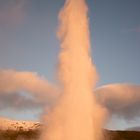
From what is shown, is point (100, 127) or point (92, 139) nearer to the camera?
point (92, 139)

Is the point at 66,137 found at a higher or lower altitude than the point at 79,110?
lower

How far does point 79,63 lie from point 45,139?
916cm

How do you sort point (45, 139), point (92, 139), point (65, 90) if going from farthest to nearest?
point (65, 90) → point (45, 139) → point (92, 139)

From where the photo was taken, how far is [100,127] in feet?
113

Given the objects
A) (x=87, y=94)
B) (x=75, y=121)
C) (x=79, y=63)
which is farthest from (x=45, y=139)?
(x=79, y=63)

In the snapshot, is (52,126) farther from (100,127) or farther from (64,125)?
(100,127)

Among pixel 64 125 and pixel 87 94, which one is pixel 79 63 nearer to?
pixel 87 94

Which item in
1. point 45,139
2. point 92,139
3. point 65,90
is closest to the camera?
point 92,139

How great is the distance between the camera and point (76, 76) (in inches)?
1452

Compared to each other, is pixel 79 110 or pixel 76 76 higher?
pixel 76 76

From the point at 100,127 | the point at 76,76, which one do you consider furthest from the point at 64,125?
the point at 76,76

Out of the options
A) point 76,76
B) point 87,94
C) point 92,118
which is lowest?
point 92,118

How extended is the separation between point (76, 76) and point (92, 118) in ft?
17.5

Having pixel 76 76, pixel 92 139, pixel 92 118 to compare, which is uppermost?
pixel 76 76
